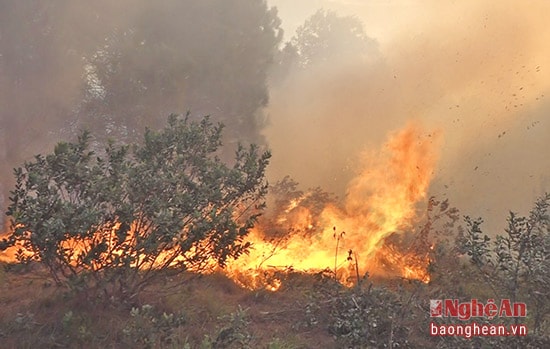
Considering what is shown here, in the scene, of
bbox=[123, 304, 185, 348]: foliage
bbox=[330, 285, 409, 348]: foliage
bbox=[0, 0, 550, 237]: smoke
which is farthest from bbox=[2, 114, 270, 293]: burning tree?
bbox=[0, 0, 550, 237]: smoke

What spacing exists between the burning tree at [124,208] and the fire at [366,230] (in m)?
2.88

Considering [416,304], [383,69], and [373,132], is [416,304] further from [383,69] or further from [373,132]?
[383,69]

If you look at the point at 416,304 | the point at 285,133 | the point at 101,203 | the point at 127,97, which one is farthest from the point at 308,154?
the point at 101,203

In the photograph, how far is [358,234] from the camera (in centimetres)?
1011

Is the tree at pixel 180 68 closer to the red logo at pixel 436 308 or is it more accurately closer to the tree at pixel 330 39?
the red logo at pixel 436 308

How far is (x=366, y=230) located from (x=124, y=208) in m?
6.02

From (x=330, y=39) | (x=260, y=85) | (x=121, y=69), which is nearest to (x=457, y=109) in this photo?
(x=260, y=85)

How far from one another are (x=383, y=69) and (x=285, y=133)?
581cm

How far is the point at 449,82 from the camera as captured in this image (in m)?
17.5

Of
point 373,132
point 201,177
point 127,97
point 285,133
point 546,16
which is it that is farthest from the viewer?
point 285,133

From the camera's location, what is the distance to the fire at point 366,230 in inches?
375

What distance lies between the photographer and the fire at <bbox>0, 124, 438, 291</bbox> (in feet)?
30.4

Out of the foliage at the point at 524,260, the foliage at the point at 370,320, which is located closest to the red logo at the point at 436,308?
the foliage at the point at 370,320

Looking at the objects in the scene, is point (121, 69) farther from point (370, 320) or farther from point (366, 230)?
point (370, 320)
